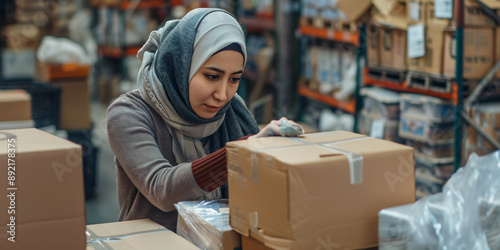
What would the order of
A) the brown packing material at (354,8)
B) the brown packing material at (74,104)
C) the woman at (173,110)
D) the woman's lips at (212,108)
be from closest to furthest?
the woman at (173,110)
the woman's lips at (212,108)
the brown packing material at (354,8)
the brown packing material at (74,104)

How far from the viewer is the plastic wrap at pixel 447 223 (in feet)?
4.24

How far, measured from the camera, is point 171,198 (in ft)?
5.68

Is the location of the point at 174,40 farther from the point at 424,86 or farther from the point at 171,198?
the point at 424,86

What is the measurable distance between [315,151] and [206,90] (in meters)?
0.65

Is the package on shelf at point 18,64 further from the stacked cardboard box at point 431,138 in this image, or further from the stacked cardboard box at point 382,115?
the stacked cardboard box at point 431,138

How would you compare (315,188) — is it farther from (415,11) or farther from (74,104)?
(74,104)

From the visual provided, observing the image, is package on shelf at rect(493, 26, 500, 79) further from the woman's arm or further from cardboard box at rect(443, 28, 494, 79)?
the woman's arm

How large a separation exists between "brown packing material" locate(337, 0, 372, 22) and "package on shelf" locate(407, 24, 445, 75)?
0.52m

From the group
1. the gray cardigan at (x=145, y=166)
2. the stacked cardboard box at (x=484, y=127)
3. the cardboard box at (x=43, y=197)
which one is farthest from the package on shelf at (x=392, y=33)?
the cardboard box at (x=43, y=197)

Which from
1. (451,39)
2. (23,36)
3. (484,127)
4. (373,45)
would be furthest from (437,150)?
(23,36)

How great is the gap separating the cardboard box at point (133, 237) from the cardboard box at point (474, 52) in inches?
105

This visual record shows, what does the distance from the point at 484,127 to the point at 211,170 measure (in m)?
2.56

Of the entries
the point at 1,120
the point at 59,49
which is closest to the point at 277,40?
the point at 59,49

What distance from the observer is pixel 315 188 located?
1258mm
